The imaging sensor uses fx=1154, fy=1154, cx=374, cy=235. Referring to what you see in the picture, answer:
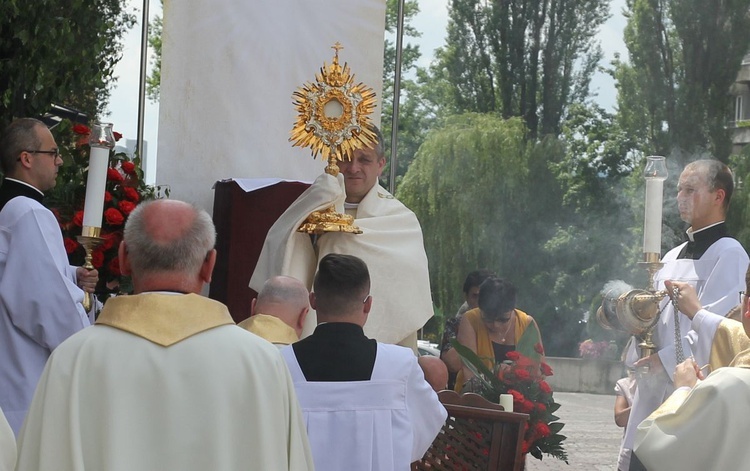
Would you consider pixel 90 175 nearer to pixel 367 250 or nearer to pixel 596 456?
pixel 367 250

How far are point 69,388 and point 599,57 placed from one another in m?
13.8

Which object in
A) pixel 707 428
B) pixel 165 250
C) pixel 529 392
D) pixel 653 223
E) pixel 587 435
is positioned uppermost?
pixel 653 223

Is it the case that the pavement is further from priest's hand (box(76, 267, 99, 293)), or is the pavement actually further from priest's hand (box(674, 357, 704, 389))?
priest's hand (box(674, 357, 704, 389))

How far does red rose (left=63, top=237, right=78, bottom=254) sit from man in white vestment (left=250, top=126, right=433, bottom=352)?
1167 mm

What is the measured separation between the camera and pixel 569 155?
1586cm

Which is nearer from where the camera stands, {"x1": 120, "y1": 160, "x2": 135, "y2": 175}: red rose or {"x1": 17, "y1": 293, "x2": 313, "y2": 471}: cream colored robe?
{"x1": 17, "y1": 293, "x2": 313, "y2": 471}: cream colored robe

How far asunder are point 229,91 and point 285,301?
4006 millimetres

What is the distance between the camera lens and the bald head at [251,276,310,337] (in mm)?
4219

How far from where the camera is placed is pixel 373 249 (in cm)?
522

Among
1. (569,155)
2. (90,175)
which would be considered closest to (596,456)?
(569,155)

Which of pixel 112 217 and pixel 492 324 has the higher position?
pixel 112 217

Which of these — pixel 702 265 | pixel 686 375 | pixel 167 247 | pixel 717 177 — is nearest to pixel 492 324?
pixel 702 265

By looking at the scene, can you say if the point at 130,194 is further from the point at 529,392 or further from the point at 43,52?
the point at 529,392

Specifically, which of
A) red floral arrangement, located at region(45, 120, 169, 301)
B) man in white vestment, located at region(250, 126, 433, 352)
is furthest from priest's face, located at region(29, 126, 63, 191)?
man in white vestment, located at region(250, 126, 433, 352)
